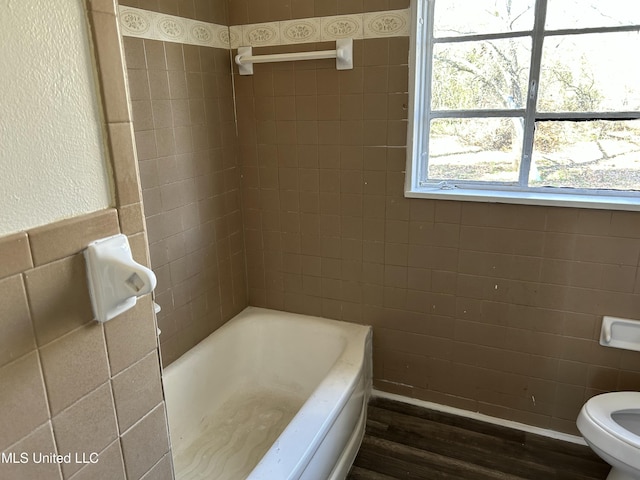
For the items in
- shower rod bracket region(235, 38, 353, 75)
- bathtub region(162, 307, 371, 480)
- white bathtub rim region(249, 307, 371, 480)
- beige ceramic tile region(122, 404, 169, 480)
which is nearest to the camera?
A: beige ceramic tile region(122, 404, 169, 480)

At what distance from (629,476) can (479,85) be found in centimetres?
153

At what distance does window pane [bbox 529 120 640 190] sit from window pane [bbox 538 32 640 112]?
0.24 feet

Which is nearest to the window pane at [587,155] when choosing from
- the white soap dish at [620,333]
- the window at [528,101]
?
the window at [528,101]

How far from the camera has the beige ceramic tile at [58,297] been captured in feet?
2.07

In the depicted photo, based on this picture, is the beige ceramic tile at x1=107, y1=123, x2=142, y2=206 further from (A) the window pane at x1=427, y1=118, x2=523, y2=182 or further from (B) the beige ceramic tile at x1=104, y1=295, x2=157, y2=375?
(A) the window pane at x1=427, y1=118, x2=523, y2=182

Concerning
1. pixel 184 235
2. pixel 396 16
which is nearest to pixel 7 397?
pixel 184 235

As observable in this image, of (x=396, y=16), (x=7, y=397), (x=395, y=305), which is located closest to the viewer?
(x=7, y=397)

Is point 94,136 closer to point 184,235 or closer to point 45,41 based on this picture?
point 45,41

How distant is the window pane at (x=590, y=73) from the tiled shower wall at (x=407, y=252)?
0.42 metres

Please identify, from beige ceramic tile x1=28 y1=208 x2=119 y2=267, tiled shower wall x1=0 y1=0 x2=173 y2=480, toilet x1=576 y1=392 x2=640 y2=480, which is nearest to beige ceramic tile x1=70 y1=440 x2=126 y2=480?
tiled shower wall x1=0 y1=0 x2=173 y2=480

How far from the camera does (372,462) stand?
78.1 inches

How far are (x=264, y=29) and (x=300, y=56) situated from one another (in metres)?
0.23

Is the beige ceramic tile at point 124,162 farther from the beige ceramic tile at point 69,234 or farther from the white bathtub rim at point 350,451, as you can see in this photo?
the white bathtub rim at point 350,451

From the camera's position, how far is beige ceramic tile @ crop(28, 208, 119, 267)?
627mm
